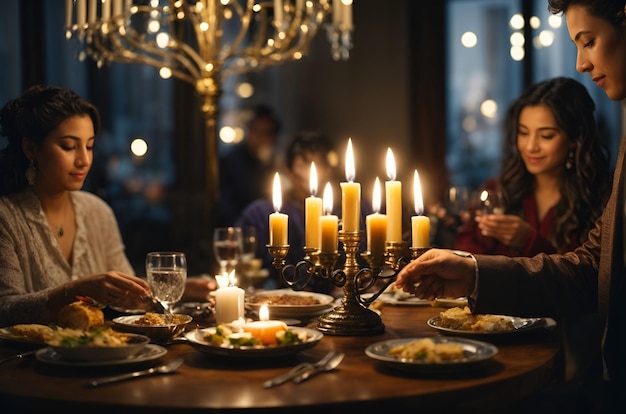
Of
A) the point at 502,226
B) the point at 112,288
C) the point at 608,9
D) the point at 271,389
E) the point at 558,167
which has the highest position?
the point at 608,9

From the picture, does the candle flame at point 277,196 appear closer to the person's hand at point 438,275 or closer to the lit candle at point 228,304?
the lit candle at point 228,304

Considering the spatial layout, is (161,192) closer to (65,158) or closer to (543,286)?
(65,158)

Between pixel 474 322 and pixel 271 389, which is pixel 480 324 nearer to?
pixel 474 322

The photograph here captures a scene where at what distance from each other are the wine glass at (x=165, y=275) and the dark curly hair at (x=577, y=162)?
1669 millimetres

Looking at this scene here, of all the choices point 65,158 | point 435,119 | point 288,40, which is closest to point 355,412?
point 65,158

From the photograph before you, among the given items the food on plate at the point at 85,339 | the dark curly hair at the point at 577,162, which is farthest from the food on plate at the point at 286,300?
the dark curly hair at the point at 577,162

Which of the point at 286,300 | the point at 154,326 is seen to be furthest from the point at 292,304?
the point at 154,326

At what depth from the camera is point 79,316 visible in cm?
225

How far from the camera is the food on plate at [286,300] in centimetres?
255

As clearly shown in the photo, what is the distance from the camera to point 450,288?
2217 millimetres

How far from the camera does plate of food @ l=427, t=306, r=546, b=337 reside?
2180 mm

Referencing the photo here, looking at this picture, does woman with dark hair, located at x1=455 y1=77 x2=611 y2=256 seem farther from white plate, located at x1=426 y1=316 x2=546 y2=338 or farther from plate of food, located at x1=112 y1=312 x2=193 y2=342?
plate of food, located at x1=112 y1=312 x2=193 y2=342

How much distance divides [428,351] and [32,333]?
98 centimetres

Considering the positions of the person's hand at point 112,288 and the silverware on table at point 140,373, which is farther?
the person's hand at point 112,288
